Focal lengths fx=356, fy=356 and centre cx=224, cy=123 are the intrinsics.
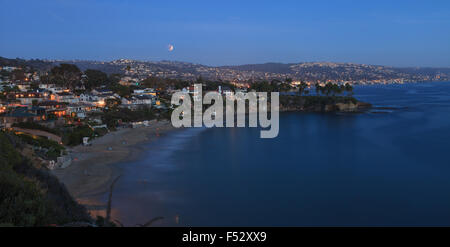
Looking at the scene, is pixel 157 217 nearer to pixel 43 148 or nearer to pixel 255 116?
pixel 43 148

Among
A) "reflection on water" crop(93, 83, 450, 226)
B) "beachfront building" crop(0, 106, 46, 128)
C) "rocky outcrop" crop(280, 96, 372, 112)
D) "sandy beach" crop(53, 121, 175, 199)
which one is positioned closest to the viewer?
"reflection on water" crop(93, 83, 450, 226)

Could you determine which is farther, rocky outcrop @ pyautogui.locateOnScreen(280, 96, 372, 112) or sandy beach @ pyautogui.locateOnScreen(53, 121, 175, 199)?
rocky outcrop @ pyautogui.locateOnScreen(280, 96, 372, 112)

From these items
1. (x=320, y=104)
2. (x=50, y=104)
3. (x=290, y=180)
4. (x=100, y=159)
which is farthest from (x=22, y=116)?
(x=320, y=104)

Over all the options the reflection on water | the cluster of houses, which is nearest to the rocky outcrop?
the cluster of houses

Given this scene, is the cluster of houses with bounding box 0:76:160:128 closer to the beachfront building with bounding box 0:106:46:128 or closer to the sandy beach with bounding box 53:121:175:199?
the beachfront building with bounding box 0:106:46:128

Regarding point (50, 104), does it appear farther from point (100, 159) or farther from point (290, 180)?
point (290, 180)
